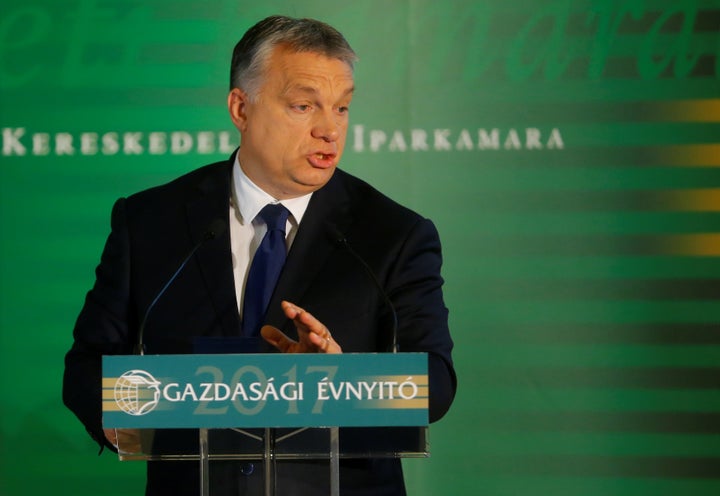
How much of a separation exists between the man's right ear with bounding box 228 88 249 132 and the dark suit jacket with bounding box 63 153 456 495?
19 cm

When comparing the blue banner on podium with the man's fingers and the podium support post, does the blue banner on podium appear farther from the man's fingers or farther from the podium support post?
the man's fingers

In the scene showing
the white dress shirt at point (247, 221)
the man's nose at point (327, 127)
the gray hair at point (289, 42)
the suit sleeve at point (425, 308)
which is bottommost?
the suit sleeve at point (425, 308)

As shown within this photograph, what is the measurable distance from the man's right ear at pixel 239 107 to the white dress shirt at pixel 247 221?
13 cm

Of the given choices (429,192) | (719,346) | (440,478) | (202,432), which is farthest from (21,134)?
(719,346)

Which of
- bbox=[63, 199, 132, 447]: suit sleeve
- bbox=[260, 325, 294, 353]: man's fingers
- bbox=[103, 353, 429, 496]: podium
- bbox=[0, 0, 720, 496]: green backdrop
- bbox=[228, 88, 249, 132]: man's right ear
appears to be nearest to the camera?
bbox=[103, 353, 429, 496]: podium

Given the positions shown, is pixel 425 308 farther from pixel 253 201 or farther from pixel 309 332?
pixel 309 332

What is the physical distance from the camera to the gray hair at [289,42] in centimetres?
285

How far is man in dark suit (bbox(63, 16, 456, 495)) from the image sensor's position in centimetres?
272

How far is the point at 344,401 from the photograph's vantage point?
6.86ft

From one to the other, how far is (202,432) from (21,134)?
2.20m

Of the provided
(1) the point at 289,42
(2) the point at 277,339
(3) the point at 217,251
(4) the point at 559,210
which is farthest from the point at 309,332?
(4) the point at 559,210

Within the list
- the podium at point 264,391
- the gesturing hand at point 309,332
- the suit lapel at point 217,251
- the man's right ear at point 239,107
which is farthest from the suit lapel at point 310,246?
the podium at point 264,391

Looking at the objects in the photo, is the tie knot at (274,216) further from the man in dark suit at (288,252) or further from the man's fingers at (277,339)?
the man's fingers at (277,339)

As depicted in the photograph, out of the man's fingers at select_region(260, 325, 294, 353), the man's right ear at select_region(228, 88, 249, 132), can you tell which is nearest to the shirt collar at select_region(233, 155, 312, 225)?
the man's right ear at select_region(228, 88, 249, 132)
